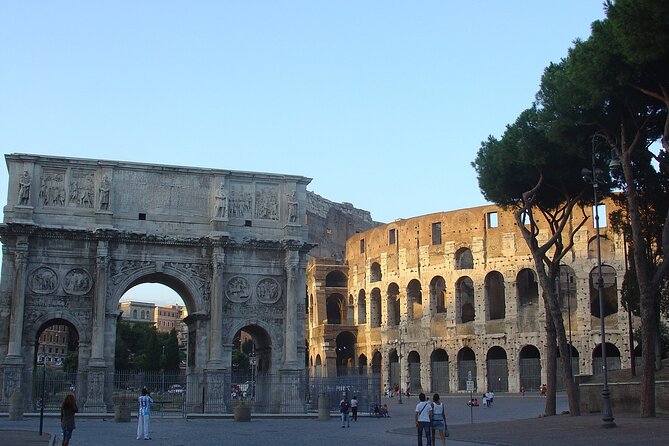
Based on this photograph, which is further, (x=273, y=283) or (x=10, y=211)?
(x=273, y=283)

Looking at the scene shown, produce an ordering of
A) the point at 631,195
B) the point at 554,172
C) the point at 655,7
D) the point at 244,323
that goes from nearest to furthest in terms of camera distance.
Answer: the point at 655,7 → the point at 631,195 → the point at 554,172 → the point at 244,323

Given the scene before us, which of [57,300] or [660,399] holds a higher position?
[57,300]

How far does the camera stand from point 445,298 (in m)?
54.5

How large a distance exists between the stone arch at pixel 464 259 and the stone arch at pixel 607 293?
22.8ft

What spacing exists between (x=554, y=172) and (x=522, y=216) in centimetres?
179

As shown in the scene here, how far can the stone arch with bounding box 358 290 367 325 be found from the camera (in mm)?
57219

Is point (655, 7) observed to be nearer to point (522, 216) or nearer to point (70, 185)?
point (522, 216)

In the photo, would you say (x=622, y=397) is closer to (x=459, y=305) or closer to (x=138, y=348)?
(x=459, y=305)

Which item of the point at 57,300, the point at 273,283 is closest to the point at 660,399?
the point at 273,283

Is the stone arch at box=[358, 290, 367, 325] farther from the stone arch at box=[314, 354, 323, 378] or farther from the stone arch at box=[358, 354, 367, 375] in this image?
the stone arch at box=[314, 354, 323, 378]

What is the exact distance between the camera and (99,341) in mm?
29188

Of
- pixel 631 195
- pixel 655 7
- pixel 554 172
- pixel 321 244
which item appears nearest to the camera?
pixel 655 7

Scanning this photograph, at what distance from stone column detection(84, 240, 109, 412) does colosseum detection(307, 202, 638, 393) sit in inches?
880

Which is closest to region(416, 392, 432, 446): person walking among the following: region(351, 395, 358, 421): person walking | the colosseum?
region(351, 395, 358, 421): person walking
